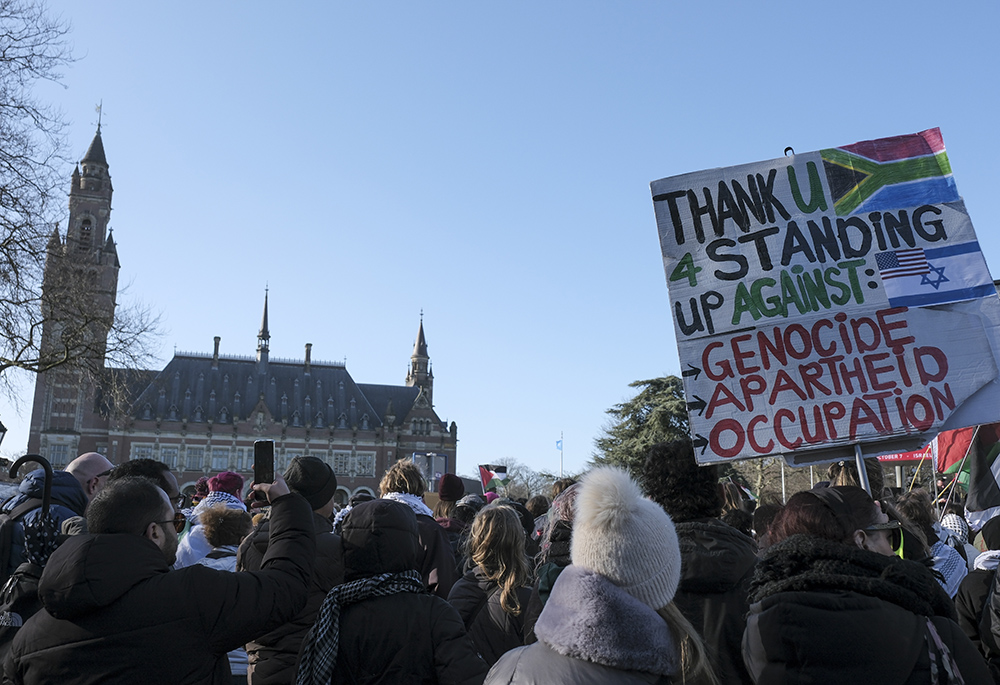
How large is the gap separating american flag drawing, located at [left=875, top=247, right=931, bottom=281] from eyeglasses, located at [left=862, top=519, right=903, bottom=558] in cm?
166

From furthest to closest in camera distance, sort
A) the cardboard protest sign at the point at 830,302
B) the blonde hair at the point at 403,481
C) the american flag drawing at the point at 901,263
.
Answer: the blonde hair at the point at 403,481 → the american flag drawing at the point at 901,263 → the cardboard protest sign at the point at 830,302

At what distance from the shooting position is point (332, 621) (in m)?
3.23

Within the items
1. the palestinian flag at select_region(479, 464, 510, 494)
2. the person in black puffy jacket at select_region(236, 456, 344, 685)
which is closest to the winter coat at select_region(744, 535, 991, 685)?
the person in black puffy jacket at select_region(236, 456, 344, 685)

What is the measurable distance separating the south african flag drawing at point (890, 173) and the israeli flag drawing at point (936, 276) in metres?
0.31

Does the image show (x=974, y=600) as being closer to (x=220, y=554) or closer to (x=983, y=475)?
(x=983, y=475)

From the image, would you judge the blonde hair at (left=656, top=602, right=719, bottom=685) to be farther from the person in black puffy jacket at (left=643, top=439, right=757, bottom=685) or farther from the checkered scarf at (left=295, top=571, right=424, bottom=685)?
the checkered scarf at (left=295, top=571, right=424, bottom=685)

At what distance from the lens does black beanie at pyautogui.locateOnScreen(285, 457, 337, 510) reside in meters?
4.40

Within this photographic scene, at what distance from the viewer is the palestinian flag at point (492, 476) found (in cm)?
2031

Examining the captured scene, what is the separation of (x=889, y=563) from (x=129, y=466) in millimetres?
3753

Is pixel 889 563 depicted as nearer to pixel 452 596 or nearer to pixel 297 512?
pixel 297 512

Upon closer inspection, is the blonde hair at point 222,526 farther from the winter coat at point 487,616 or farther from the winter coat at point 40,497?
the winter coat at point 487,616

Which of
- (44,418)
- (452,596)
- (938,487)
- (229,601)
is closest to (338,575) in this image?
(452,596)

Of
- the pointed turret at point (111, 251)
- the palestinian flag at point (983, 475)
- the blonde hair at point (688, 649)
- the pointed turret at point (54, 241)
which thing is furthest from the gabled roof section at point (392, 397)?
the blonde hair at point (688, 649)

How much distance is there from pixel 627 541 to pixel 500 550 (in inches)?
92.7
